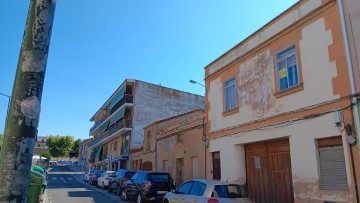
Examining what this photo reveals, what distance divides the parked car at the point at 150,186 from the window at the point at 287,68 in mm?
7515

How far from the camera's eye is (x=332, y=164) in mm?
9523

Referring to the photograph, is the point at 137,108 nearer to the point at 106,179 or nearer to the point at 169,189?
the point at 106,179

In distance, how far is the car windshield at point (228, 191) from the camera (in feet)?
30.9

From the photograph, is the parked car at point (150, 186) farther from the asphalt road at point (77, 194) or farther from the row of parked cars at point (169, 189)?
the asphalt road at point (77, 194)

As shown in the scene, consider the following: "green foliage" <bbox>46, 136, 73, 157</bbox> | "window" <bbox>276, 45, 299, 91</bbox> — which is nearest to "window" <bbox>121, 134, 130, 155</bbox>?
"window" <bbox>276, 45, 299, 91</bbox>

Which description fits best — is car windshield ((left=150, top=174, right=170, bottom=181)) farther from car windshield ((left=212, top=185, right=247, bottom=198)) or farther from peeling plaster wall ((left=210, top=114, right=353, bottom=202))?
car windshield ((left=212, top=185, right=247, bottom=198))

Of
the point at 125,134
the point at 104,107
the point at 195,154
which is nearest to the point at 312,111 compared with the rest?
the point at 195,154

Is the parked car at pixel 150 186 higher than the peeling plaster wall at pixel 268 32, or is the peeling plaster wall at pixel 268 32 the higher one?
the peeling plaster wall at pixel 268 32

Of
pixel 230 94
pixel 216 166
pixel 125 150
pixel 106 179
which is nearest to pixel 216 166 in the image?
pixel 216 166

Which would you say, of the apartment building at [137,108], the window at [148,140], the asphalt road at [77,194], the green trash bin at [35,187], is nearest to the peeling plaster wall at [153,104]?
the apartment building at [137,108]

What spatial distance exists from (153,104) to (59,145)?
7254cm

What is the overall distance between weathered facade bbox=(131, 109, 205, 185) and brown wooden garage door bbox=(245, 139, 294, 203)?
13.7 ft

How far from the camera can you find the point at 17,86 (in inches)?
87.8

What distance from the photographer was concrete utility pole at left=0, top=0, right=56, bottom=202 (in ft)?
6.75
